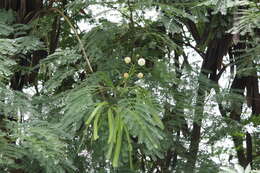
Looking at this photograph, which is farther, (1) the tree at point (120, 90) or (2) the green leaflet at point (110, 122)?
(1) the tree at point (120, 90)

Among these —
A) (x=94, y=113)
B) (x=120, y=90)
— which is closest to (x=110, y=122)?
(x=94, y=113)

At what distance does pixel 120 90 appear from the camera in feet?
3.45

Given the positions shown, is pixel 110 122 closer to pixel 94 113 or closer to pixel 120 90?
pixel 94 113

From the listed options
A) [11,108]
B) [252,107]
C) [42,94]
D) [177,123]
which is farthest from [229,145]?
[11,108]

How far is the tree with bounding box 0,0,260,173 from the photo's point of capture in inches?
42.1

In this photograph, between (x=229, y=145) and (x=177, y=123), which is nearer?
(x=177, y=123)

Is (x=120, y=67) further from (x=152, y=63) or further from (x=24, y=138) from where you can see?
(x=24, y=138)

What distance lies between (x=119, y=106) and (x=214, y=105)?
836mm

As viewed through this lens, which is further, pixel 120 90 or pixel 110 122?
pixel 120 90

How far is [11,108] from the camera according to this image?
1208 mm

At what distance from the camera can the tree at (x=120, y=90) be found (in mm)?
1070

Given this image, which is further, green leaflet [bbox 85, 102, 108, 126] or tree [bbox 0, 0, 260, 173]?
tree [bbox 0, 0, 260, 173]

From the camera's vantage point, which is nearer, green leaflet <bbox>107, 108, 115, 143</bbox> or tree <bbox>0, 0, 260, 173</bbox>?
green leaflet <bbox>107, 108, 115, 143</bbox>

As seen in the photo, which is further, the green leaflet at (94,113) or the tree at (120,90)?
the tree at (120,90)
